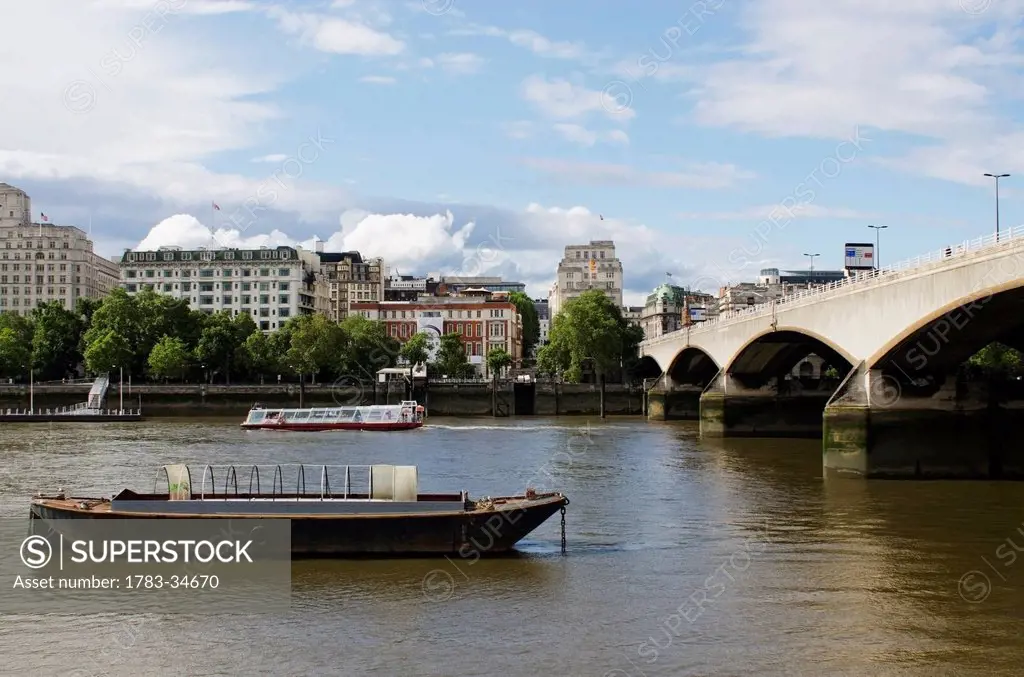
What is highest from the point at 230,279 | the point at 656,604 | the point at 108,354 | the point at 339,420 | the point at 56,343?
the point at 230,279

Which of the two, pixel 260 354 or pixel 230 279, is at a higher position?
pixel 230 279

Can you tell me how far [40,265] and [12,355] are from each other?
6511 centimetres

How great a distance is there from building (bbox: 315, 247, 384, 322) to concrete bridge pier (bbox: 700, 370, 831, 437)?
368 ft

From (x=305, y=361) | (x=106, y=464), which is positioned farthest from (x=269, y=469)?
(x=305, y=361)

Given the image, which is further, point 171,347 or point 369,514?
point 171,347

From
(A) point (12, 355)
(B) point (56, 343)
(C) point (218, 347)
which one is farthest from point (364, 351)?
(A) point (12, 355)

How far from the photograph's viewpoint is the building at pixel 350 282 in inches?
6964

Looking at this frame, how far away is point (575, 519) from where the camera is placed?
1192 inches

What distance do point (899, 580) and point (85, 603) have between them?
53.1 ft


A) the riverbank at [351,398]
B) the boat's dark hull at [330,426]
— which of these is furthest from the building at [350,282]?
the boat's dark hull at [330,426]

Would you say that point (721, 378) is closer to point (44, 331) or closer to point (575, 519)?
point (575, 519)

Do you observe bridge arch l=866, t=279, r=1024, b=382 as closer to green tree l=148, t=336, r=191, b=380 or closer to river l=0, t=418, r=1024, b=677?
river l=0, t=418, r=1024, b=677

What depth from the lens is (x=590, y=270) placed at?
7657 inches

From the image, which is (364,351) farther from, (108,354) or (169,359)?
(108,354)
